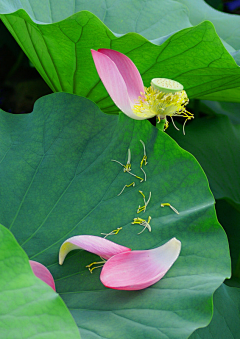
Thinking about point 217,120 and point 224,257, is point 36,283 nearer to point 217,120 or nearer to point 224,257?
point 224,257

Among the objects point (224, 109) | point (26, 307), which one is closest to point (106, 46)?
point (26, 307)

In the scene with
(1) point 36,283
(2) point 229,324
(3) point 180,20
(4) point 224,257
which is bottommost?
(2) point 229,324

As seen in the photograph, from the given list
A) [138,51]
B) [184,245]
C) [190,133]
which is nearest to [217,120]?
[190,133]

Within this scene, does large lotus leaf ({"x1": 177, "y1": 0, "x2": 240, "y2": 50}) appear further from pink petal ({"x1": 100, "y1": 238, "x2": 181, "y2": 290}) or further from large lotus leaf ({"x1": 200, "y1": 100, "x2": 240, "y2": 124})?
pink petal ({"x1": 100, "y1": 238, "x2": 181, "y2": 290})

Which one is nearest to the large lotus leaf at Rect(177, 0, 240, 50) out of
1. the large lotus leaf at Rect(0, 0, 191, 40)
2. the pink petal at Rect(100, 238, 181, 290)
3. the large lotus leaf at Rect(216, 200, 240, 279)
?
the large lotus leaf at Rect(0, 0, 191, 40)

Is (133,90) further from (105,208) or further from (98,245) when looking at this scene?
(98,245)
